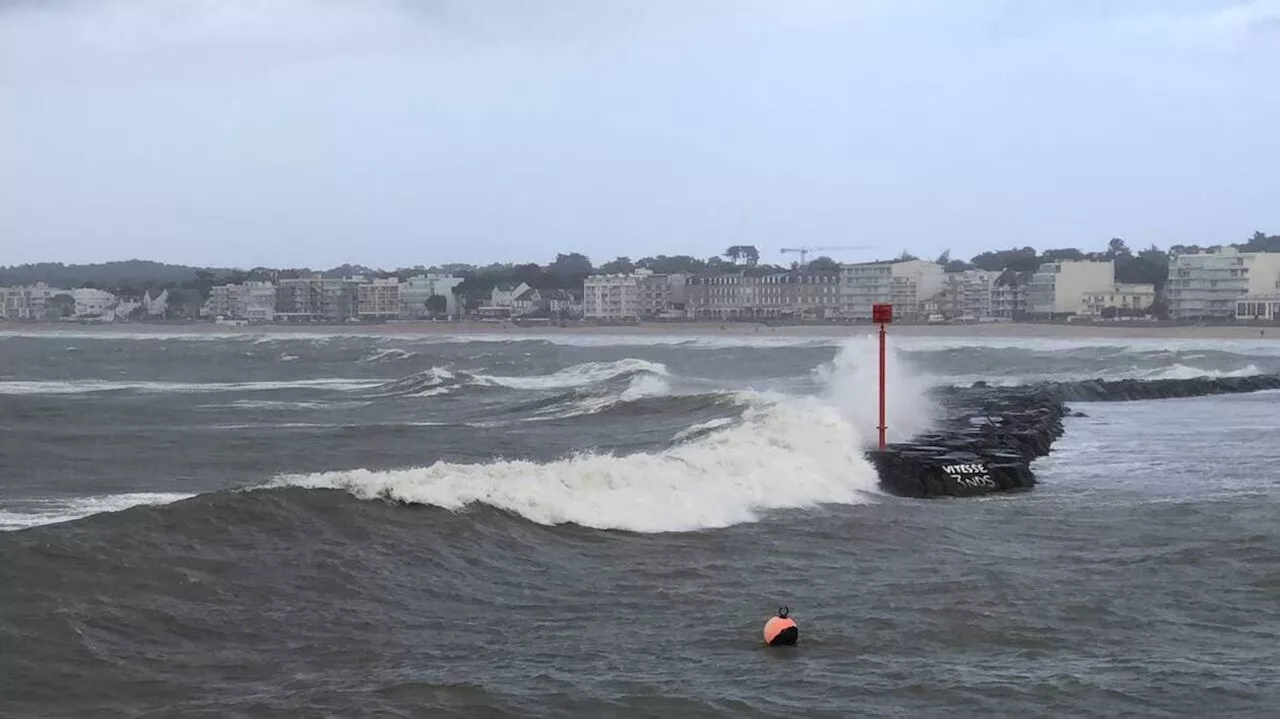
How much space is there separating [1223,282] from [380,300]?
304 ft

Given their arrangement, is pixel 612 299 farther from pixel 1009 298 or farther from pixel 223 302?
pixel 223 302

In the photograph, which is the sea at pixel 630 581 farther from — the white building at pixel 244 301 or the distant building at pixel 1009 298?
the white building at pixel 244 301

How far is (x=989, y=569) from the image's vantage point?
39.2 ft

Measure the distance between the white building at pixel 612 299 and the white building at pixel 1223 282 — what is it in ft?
180

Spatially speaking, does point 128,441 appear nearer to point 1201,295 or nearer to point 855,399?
point 855,399

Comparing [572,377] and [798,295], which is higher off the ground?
[798,295]

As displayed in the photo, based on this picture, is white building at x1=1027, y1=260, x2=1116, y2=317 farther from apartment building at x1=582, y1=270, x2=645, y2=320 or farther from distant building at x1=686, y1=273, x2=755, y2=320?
apartment building at x1=582, y1=270, x2=645, y2=320

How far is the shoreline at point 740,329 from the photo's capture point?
10012cm

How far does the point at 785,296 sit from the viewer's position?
480 ft

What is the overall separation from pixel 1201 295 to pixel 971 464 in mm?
109375

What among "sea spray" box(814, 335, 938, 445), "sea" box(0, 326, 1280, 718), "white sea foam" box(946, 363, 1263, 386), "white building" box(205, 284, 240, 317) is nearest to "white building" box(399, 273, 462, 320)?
"white building" box(205, 284, 240, 317)

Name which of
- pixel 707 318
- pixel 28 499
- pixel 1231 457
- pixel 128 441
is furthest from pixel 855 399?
pixel 707 318

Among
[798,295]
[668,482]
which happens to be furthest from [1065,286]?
[668,482]

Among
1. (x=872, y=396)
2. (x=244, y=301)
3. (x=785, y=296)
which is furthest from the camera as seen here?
(x=244, y=301)
